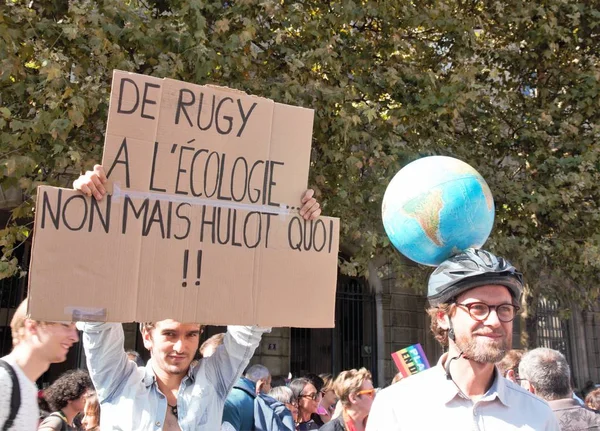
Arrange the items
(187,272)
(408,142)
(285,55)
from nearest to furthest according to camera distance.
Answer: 1. (187,272)
2. (285,55)
3. (408,142)

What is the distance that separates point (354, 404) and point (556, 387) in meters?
1.22

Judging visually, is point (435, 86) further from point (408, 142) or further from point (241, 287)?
point (241, 287)

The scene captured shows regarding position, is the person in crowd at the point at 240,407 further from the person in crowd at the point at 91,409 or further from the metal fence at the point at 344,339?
the metal fence at the point at 344,339

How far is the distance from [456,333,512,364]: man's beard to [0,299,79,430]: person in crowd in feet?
4.88

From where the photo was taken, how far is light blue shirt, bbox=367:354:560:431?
2.21 metres

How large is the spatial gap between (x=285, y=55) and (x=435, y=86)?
1.87 metres

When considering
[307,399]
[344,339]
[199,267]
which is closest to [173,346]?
[199,267]

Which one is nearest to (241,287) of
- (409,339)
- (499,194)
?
(499,194)

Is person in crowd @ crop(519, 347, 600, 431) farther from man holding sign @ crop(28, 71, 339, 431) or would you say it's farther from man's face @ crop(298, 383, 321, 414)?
man's face @ crop(298, 383, 321, 414)

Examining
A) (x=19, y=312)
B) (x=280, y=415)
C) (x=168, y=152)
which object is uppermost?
(x=168, y=152)

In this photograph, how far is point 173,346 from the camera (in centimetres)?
299

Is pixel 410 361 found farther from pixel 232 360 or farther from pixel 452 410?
pixel 452 410

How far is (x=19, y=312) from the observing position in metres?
2.65

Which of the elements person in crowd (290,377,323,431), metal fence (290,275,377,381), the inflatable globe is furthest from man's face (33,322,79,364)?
metal fence (290,275,377,381)
